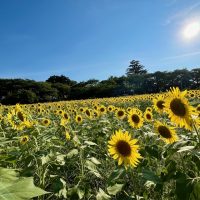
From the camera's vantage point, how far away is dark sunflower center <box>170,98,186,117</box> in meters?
2.92

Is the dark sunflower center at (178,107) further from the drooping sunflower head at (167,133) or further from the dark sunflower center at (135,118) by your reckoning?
the dark sunflower center at (135,118)

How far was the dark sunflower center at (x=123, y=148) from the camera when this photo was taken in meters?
3.65

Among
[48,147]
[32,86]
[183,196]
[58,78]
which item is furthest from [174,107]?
[58,78]

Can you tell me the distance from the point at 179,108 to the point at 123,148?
3.13 feet

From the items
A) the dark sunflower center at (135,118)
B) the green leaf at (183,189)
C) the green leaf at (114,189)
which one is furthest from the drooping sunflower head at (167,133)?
the green leaf at (183,189)

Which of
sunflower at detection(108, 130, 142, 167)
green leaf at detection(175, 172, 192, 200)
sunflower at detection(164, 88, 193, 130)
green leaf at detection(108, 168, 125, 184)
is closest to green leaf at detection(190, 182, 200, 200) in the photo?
green leaf at detection(175, 172, 192, 200)

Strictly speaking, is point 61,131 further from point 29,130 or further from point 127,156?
point 127,156

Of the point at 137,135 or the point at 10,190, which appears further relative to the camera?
the point at 137,135

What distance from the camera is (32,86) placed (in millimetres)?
64812

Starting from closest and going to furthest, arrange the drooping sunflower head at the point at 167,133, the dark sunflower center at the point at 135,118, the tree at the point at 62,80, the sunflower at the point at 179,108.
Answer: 1. the sunflower at the point at 179,108
2. the drooping sunflower head at the point at 167,133
3. the dark sunflower center at the point at 135,118
4. the tree at the point at 62,80

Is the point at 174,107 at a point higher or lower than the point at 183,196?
higher

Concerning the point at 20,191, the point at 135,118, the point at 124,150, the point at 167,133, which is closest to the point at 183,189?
the point at 20,191

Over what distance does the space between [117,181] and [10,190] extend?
2.55m

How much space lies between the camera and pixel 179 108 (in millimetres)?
2971
